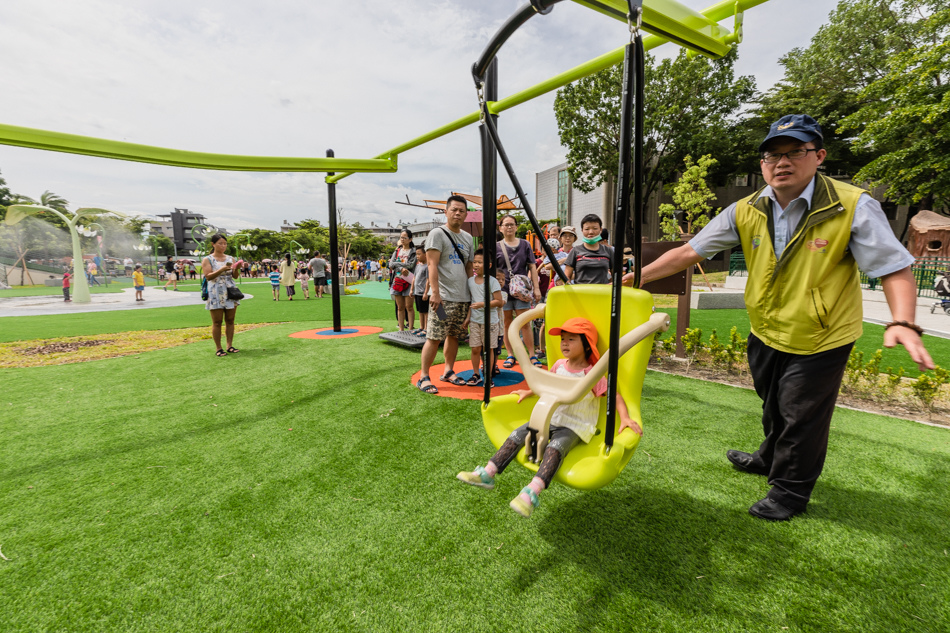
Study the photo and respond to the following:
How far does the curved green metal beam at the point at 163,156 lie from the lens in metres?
2.85

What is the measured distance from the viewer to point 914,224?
73.2ft

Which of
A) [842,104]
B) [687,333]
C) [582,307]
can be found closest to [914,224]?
[842,104]

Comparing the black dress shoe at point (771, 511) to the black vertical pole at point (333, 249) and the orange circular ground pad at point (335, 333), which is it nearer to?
the orange circular ground pad at point (335, 333)

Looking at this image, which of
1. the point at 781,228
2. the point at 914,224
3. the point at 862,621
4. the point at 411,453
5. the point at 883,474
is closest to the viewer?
the point at 862,621

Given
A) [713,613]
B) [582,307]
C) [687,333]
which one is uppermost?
[582,307]

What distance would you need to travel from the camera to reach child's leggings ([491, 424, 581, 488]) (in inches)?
69.4

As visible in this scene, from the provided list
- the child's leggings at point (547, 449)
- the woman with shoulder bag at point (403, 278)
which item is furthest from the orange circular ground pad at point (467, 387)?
the woman with shoulder bag at point (403, 278)

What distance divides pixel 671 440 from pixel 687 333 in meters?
2.54

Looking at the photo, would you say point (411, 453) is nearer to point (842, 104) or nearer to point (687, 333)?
point (687, 333)

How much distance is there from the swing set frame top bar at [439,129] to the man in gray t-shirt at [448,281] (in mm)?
955

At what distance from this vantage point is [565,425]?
6.76 feet

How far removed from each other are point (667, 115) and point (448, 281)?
23.8 metres

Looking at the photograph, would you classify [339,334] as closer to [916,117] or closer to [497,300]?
[497,300]

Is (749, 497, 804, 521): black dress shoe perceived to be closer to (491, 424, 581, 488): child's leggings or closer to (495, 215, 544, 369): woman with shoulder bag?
(491, 424, 581, 488): child's leggings
